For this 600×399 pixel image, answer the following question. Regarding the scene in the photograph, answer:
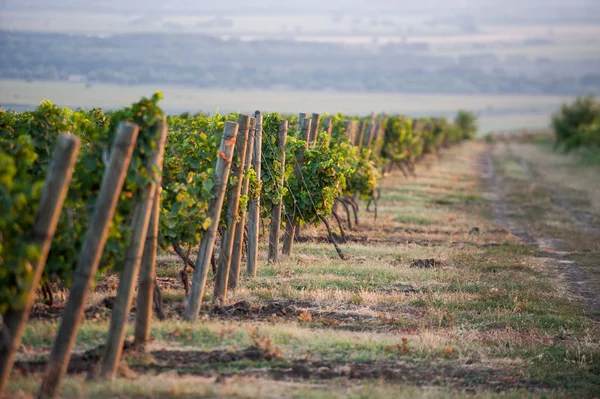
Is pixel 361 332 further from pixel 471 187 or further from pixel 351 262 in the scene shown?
pixel 471 187

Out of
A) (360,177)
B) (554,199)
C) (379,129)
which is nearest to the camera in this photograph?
(360,177)

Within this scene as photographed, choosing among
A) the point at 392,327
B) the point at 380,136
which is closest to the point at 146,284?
the point at 392,327

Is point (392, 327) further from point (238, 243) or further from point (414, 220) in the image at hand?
point (414, 220)

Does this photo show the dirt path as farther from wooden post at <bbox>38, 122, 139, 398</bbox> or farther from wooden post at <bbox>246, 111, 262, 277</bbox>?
wooden post at <bbox>38, 122, 139, 398</bbox>

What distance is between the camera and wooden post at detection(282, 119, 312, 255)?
13.4 m

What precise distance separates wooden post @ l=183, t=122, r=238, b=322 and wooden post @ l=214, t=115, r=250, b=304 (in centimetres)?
61

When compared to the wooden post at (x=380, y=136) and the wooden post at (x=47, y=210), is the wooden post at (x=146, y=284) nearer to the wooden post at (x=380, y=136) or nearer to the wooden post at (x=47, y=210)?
the wooden post at (x=47, y=210)

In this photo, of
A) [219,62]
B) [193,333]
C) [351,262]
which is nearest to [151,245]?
[193,333]

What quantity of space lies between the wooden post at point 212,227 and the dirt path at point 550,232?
202 inches

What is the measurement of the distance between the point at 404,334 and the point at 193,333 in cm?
238

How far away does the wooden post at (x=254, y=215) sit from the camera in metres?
11.6

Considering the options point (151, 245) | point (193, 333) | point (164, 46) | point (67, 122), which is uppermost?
point (164, 46)

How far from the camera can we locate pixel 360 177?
1850 centimetres

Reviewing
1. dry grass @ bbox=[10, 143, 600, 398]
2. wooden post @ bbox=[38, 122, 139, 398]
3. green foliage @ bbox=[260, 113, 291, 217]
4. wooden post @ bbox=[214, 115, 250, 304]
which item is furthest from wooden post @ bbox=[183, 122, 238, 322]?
green foliage @ bbox=[260, 113, 291, 217]
